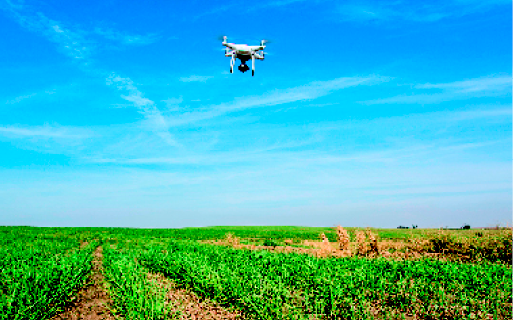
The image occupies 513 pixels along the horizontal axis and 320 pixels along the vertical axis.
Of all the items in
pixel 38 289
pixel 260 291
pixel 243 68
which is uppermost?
pixel 243 68

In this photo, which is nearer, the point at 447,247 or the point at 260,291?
the point at 260,291

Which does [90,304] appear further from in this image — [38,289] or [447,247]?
[447,247]

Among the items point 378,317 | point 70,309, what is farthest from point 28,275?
point 378,317

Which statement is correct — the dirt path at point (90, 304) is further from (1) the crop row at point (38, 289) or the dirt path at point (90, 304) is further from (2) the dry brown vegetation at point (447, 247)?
(2) the dry brown vegetation at point (447, 247)

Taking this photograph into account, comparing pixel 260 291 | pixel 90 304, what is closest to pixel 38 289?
pixel 90 304

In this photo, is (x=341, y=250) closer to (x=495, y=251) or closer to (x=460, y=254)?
(x=460, y=254)

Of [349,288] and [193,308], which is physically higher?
[349,288]
